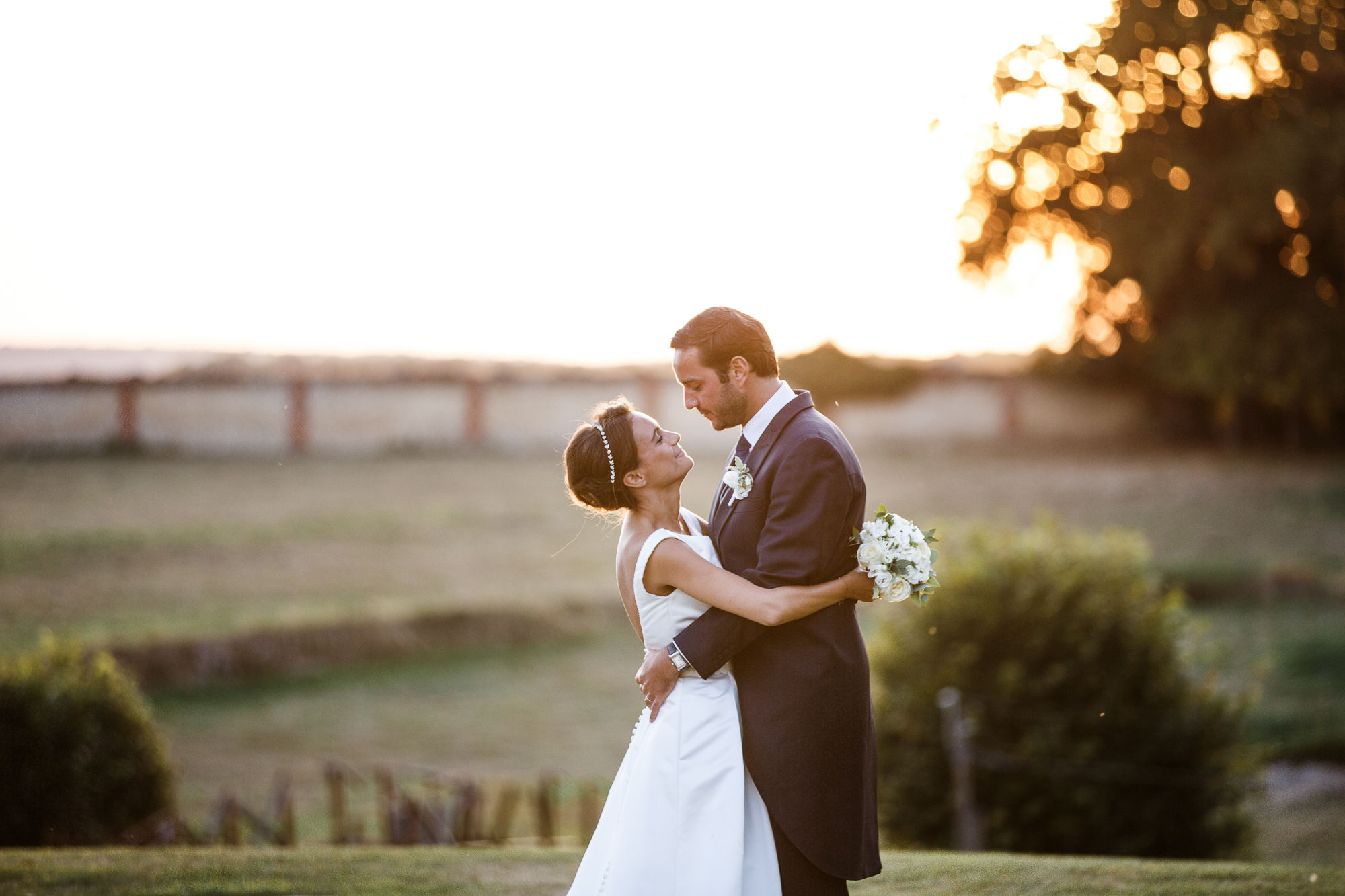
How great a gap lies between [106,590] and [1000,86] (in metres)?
20.9

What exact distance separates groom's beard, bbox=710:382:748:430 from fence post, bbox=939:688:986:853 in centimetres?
623

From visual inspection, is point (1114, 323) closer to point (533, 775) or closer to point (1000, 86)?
point (1000, 86)

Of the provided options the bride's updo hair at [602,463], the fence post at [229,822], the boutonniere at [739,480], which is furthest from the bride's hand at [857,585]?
the fence post at [229,822]

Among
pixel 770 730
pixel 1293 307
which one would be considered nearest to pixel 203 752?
pixel 770 730

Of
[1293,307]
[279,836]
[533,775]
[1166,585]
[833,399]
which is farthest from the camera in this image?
[833,399]

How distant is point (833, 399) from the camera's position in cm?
3188

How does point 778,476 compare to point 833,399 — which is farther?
point 833,399

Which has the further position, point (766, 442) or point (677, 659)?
point (766, 442)

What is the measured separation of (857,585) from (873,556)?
0.10 m

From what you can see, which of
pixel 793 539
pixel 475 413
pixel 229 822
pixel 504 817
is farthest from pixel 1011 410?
pixel 793 539

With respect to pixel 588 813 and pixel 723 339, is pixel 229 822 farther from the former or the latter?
pixel 723 339

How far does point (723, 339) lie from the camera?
3.60m

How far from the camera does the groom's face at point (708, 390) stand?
3627mm

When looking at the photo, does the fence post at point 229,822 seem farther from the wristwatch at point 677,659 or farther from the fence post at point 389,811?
the wristwatch at point 677,659
